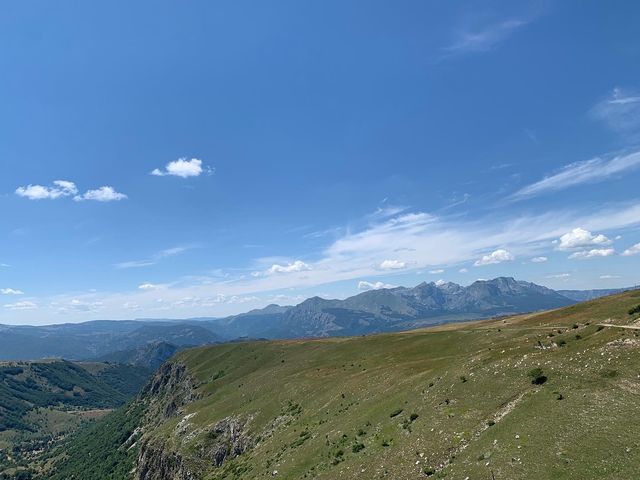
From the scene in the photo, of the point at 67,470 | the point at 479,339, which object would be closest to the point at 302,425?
the point at 479,339

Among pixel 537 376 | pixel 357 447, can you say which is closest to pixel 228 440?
pixel 357 447

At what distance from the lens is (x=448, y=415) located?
4284cm

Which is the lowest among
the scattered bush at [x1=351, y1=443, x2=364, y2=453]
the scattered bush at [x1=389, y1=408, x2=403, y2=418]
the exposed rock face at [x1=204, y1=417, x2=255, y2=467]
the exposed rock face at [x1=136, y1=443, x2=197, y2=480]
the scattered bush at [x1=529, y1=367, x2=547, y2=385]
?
the exposed rock face at [x1=136, y1=443, x2=197, y2=480]

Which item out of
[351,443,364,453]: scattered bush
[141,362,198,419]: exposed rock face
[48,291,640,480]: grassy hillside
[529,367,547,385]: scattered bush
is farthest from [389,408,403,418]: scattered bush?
A: [141,362,198,419]: exposed rock face

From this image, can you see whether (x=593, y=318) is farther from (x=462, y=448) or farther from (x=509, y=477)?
(x=509, y=477)

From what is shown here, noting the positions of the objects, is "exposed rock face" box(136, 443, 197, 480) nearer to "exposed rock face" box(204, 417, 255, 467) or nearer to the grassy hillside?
the grassy hillside

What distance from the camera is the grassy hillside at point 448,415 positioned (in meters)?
31.2

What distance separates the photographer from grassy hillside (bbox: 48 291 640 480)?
102 feet

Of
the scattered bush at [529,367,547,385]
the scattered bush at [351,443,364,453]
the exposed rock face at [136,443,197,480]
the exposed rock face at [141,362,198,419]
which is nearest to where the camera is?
the scattered bush at [529,367,547,385]

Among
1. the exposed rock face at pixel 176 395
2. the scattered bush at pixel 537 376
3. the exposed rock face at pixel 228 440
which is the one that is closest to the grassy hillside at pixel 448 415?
the scattered bush at pixel 537 376

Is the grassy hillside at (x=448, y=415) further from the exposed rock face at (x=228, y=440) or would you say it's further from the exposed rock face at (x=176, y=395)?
the exposed rock face at (x=176, y=395)

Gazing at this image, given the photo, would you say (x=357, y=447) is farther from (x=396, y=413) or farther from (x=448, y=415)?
(x=448, y=415)

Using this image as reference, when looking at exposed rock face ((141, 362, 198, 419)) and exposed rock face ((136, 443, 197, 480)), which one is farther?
exposed rock face ((141, 362, 198, 419))

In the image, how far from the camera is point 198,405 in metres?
124
